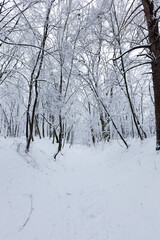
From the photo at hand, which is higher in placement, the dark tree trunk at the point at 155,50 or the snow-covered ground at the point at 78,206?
the dark tree trunk at the point at 155,50

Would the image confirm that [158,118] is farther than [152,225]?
Yes

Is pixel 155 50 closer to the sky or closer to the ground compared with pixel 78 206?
closer to the sky

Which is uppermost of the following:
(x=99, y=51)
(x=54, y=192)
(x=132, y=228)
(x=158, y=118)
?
(x=99, y=51)

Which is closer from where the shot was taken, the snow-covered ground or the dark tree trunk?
the snow-covered ground

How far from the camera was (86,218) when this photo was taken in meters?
2.26

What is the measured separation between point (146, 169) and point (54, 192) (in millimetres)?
2608

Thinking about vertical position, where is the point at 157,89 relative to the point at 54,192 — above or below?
above

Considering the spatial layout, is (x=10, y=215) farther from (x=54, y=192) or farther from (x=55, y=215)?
(x=54, y=192)

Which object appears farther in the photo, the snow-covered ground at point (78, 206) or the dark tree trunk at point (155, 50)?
the dark tree trunk at point (155, 50)

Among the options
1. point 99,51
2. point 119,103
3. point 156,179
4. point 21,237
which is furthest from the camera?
point 99,51

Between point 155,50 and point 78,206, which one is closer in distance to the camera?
point 78,206

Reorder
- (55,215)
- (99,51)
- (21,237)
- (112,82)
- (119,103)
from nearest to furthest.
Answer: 1. (21,237)
2. (55,215)
3. (112,82)
4. (119,103)
5. (99,51)

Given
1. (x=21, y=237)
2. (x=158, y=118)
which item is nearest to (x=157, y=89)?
(x=158, y=118)

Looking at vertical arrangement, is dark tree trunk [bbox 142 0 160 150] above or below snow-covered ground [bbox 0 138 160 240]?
above
